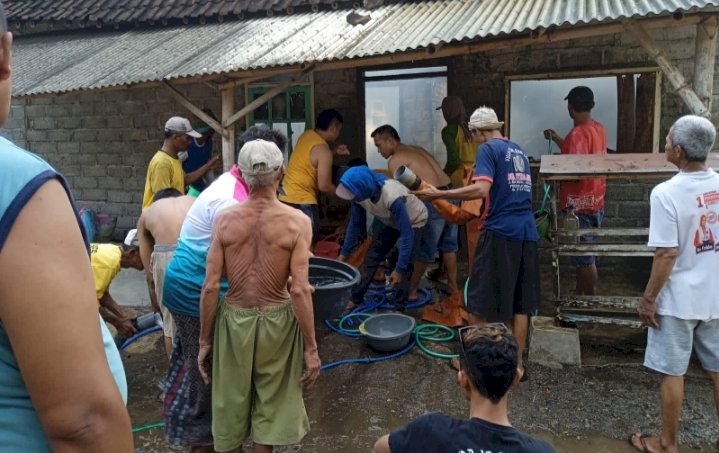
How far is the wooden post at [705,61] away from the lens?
413 centimetres

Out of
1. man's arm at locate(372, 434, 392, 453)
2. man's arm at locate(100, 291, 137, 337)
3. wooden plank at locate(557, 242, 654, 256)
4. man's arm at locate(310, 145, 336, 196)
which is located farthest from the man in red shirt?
man's arm at locate(100, 291, 137, 337)

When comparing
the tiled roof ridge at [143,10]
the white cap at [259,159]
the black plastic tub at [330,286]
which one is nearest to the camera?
the white cap at [259,159]

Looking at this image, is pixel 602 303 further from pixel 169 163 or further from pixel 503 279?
pixel 169 163

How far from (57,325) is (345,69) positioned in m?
6.70

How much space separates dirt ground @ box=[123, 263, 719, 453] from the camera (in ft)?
10.8

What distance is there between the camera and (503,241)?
12.5ft

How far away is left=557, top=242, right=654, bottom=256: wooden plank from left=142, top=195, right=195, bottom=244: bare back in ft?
9.30

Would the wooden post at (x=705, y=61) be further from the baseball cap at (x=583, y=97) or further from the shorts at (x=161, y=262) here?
the shorts at (x=161, y=262)

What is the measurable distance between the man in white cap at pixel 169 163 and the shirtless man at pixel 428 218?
6.05 ft

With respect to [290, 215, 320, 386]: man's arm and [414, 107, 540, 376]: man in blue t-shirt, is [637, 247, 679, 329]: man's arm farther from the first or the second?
[290, 215, 320, 386]: man's arm

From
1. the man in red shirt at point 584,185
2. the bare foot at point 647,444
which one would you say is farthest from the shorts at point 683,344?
the man in red shirt at point 584,185

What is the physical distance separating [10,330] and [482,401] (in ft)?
4.34

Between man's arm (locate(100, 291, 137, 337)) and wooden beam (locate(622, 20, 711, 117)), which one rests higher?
wooden beam (locate(622, 20, 711, 117))

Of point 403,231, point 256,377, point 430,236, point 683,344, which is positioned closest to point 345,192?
point 403,231
